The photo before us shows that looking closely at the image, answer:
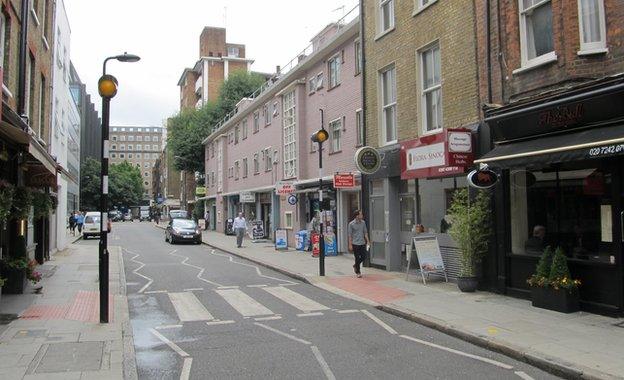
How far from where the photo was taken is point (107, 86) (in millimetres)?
8789

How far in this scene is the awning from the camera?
792 cm

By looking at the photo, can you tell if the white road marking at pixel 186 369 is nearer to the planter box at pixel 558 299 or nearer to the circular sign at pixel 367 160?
the planter box at pixel 558 299

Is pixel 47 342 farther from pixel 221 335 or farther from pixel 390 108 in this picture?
pixel 390 108

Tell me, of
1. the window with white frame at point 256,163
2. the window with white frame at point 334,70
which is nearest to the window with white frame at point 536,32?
the window with white frame at point 334,70

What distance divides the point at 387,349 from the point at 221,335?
2.51 meters

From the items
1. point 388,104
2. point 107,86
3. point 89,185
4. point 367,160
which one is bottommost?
point 367,160

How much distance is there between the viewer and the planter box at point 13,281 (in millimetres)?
10875

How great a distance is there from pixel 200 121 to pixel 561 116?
4507 centimetres

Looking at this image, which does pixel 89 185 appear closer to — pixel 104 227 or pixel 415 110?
pixel 415 110

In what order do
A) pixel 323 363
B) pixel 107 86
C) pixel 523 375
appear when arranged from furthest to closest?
pixel 107 86
pixel 323 363
pixel 523 375

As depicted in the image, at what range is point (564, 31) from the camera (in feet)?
30.4

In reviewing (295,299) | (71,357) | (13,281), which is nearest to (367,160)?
(295,299)

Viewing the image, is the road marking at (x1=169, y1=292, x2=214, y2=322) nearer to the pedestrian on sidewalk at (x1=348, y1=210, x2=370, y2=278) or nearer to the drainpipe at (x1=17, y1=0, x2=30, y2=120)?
the pedestrian on sidewalk at (x1=348, y1=210, x2=370, y2=278)

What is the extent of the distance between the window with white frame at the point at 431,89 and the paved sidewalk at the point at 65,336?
27.6 ft
